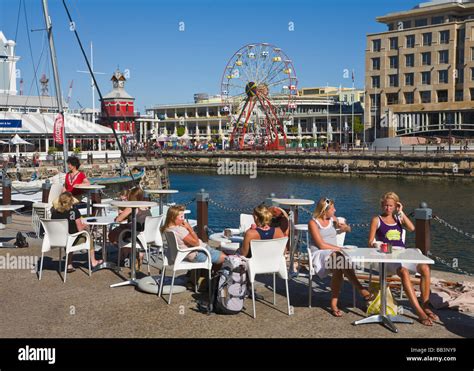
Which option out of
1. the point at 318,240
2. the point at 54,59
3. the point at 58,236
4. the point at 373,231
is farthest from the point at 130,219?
the point at 54,59

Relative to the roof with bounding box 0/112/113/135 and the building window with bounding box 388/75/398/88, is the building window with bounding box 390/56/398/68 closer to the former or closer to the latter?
the building window with bounding box 388/75/398/88

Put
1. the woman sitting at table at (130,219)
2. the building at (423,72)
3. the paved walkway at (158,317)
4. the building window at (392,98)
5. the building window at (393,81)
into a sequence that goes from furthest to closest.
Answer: the building window at (392,98) → the building window at (393,81) → the building at (423,72) → the woman sitting at table at (130,219) → the paved walkway at (158,317)

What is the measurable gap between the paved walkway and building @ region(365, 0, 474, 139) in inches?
2736

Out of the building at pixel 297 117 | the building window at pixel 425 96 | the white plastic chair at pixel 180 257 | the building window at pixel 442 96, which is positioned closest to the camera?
the white plastic chair at pixel 180 257

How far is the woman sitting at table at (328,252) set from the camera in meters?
8.17

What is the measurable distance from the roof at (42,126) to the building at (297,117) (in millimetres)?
41522

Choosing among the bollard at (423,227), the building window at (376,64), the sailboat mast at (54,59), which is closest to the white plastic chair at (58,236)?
the bollard at (423,227)

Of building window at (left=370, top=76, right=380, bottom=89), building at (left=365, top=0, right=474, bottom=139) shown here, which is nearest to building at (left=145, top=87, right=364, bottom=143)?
building window at (left=370, top=76, right=380, bottom=89)

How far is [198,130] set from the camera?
138875mm

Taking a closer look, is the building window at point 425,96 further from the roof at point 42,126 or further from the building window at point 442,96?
the roof at point 42,126
